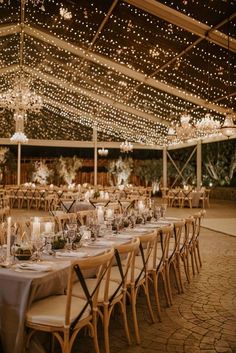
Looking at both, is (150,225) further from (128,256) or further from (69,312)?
(69,312)

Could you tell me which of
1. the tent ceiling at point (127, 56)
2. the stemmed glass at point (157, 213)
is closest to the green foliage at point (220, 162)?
the tent ceiling at point (127, 56)

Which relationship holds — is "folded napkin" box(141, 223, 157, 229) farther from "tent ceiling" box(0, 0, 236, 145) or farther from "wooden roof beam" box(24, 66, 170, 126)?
"wooden roof beam" box(24, 66, 170, 126)

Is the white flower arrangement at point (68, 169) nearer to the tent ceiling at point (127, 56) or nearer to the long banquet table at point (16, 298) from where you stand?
the tent ceiling at point (127, 56)

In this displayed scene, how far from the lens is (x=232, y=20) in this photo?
270 inches

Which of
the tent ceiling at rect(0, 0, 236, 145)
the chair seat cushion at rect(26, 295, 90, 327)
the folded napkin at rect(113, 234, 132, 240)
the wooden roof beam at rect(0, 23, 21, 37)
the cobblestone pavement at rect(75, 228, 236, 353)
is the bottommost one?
the cobblestone pavement at rect(75, 228, 236, 353)

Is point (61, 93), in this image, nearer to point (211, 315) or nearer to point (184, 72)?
point (184, 72)

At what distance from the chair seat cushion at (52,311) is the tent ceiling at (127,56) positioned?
16.7 feet

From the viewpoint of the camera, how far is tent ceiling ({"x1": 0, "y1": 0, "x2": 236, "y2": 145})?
24.7 ft

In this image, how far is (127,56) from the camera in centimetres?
1004

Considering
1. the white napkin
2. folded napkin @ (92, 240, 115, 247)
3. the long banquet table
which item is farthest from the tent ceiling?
the long banquet table

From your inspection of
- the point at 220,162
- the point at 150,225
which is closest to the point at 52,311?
the point at 150,225

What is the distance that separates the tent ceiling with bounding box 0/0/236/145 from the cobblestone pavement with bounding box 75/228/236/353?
4.13m

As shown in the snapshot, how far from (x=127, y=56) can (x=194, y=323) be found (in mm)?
7381

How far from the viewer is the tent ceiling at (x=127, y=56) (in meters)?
7.54
